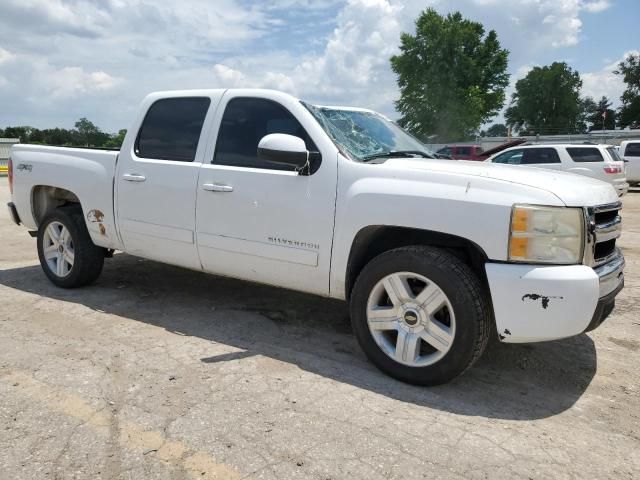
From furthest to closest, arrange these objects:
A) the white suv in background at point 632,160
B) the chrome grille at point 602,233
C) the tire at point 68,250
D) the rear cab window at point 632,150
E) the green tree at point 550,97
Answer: the green tree at point 550,97 → the rear cab window at point 632,150 → the white suv in background at point 632,160 → the tire at point 68,250 → the chrome grille at point 602,233

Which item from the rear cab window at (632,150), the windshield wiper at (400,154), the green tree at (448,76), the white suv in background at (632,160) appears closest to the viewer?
the windshield wiper at (400,154)

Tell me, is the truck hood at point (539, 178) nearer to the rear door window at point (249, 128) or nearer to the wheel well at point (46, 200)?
the rear door window at point (249, 128)

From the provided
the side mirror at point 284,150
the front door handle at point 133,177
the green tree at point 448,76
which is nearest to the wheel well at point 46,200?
the front door handle at point 133,177

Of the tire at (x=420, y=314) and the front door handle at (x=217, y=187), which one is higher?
the front door handle at (x=217, y=187)

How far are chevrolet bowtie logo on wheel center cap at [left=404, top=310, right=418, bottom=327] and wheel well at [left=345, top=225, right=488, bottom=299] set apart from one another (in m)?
0.45

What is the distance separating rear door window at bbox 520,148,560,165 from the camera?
14539 millimetres

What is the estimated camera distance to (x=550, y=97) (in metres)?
85.1

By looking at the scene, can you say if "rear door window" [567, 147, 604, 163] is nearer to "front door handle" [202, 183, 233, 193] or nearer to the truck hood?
the truck hood

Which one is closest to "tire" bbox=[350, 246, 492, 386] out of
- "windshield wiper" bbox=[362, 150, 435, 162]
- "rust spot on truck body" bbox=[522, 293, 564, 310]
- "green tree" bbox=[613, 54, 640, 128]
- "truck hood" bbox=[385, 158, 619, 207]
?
"rust spot on truck body" bbox=[522, 293, 564, 310]

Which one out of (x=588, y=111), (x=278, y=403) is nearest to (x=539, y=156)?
(x=278, y=403)

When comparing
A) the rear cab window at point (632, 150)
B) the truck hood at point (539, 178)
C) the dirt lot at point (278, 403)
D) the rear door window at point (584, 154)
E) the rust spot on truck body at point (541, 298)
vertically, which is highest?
the rear cab window at point (632, 150)

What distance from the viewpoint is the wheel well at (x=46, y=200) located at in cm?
560

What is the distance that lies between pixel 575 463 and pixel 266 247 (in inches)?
91.6

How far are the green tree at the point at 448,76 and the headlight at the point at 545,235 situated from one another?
5492cm
